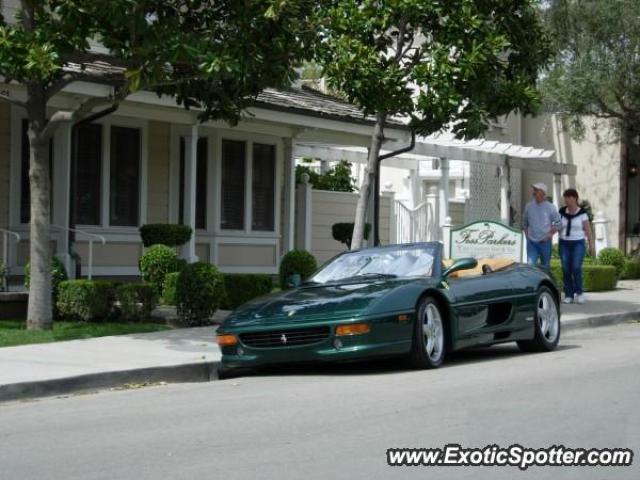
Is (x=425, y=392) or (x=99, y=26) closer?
(x=425, y=392)

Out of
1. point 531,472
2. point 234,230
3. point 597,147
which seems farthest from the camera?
point 597,147

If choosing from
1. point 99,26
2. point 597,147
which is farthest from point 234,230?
point 597,147

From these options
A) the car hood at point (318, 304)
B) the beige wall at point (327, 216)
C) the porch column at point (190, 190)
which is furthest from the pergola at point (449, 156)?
the car hood at point (318, 304)

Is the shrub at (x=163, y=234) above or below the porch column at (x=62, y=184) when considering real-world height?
below

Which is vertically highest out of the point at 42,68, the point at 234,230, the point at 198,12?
the point at 198,12

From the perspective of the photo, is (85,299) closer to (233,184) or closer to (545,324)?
(545,324)

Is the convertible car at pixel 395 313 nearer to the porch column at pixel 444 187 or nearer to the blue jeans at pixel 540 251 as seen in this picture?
the blue jeans at pixel 540 251

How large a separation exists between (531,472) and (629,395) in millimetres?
2935

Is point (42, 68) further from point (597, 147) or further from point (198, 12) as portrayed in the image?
point (597, 147)

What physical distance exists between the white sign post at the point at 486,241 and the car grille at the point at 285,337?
774cm

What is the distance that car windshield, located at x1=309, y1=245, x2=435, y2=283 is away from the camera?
1193 cm

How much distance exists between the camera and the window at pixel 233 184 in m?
20.8

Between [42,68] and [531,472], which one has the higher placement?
[42,68]

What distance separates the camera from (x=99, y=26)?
1262 cm
